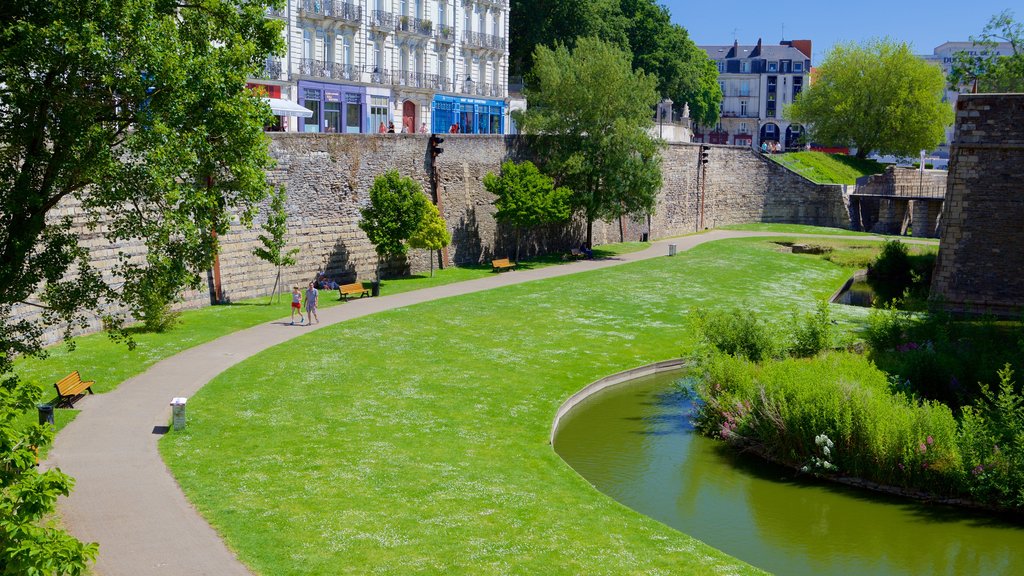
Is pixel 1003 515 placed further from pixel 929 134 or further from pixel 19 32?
A: pixel 929 134

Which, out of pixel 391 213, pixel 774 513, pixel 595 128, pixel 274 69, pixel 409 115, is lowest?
pixel 774 513

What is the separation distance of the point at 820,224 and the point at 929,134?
12.1 metres

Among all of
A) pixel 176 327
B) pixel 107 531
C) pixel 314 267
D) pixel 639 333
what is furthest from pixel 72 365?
pixel 639 333

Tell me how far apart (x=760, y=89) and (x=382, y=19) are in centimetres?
7282

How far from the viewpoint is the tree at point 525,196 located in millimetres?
43500

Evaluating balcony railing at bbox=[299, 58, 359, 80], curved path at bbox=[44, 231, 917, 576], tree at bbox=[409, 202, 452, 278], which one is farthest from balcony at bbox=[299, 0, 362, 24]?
curved path at bbox=[44, 231, 917, 576]

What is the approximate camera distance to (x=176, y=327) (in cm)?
2827

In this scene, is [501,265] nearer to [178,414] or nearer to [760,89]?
[178,414]

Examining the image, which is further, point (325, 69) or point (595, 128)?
point (325, 69)

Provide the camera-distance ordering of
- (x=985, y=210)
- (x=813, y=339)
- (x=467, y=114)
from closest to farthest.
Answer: (x=813, y=339), (x=985, y=210), (x=467, y=114)

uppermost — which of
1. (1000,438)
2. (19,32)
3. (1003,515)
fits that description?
(19,32)

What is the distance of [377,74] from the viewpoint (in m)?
54.9

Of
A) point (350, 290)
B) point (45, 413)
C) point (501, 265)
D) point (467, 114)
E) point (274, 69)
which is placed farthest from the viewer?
point (467, 114)

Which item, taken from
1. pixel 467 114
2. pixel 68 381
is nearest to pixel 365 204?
pixel 68 381
